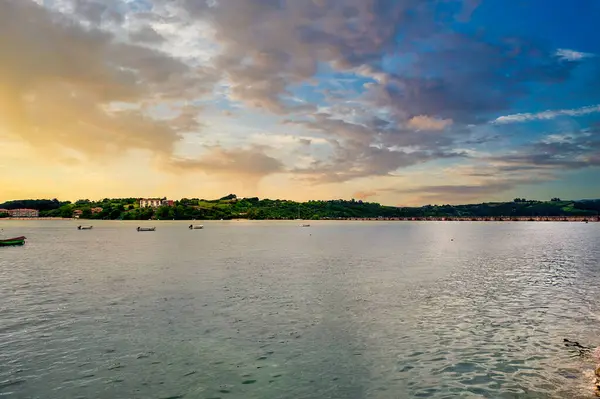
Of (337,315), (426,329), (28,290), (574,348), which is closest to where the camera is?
(574,348)

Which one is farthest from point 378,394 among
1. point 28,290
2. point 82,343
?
point 28,290

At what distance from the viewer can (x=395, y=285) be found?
56.5 meters

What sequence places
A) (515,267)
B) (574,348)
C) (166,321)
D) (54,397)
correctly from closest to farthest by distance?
(54,397) < (574,348) < (166,321) < (515,267)

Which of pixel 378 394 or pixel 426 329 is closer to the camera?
pixel 378 394

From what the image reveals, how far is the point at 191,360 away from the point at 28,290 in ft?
123

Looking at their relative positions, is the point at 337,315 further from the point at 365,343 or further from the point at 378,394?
the point at 378,394

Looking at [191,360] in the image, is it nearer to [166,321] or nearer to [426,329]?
[166,321]

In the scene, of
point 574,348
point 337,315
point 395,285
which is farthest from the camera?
point 395,285

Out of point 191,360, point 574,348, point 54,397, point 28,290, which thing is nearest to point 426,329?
point 574,348

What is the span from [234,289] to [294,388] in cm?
3163

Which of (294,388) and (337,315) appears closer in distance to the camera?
(294,388)

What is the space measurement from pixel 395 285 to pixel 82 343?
3882 centimetres

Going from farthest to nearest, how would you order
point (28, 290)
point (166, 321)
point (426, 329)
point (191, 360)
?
point (28, 290)
point (166, 321)
point (426, 329)
point (191, 360)

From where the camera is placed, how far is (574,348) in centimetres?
2878
